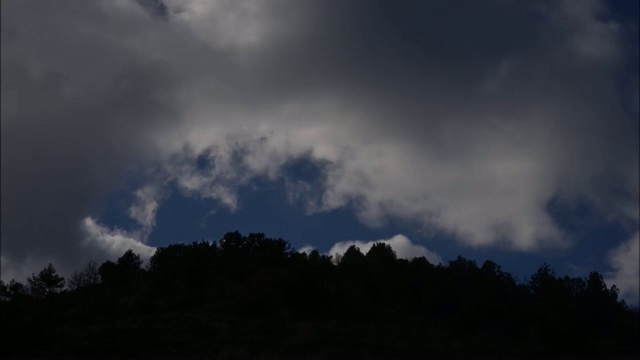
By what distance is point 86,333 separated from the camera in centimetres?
4494

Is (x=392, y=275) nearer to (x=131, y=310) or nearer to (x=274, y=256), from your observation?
(x=274, y=256)

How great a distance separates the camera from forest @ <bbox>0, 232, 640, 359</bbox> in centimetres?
4219

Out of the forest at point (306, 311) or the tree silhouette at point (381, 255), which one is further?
the tree silhouette at point (381, 255)

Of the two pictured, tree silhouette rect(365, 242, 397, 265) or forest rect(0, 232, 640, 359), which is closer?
forest rect(0, 232, 640, 359)

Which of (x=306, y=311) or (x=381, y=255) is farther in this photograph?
(x=381, y=255)

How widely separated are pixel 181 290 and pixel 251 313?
12.3 m

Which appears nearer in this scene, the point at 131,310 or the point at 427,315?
the point at 131,310

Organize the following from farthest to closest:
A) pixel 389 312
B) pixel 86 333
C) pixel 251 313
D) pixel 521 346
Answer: pixel 389 312 < pixel 251 313 < pixel 521 346 < pixel 86 333

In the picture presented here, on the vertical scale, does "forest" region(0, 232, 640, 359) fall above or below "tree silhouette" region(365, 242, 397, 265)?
below

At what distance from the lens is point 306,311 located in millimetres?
59125

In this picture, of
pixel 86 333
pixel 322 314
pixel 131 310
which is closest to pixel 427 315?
pixel 322 314

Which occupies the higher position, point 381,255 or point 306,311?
point 381,255

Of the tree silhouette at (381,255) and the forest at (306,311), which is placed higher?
the tree silhouette at (381,255)

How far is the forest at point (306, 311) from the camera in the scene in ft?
138
